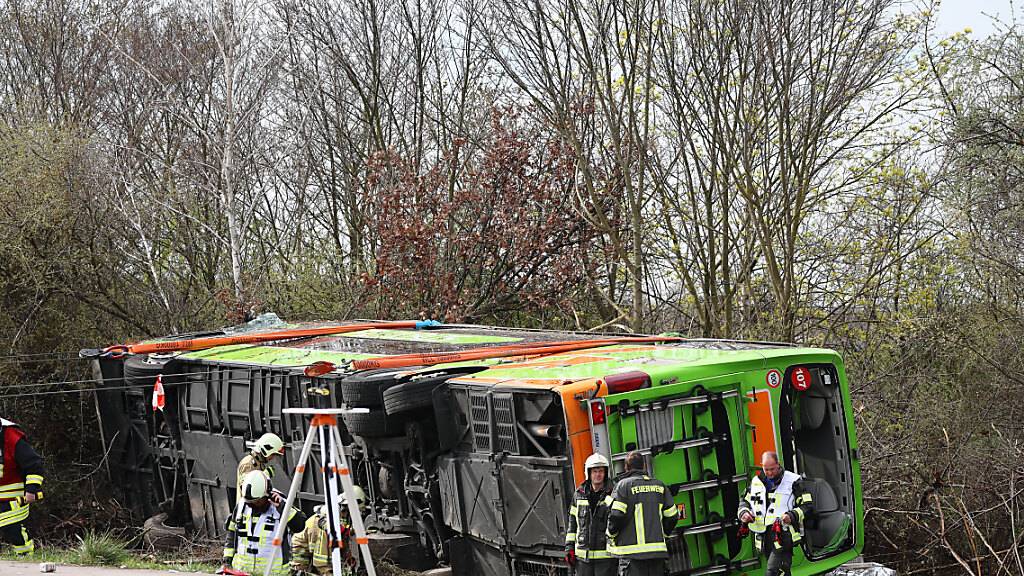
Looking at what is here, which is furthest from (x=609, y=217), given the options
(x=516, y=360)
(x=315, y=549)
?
(x=315, y=549)

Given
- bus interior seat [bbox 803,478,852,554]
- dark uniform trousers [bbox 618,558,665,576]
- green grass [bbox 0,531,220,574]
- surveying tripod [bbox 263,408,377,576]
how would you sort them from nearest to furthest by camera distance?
1. dark uniform trousers [bbox 618,558,665,576]
2. surveying tripod [bbox 263,408,377,576]
3. bus interior seat [bbox 803,478,852,554]
4. green grass [bbox 0,531,220,574]

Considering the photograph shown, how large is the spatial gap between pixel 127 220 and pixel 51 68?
10.0 m

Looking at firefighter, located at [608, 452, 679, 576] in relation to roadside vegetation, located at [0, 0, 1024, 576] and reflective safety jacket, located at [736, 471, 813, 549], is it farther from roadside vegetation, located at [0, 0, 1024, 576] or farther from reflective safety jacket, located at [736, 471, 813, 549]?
roadside vegetation, located at [0, 0, 1024, 576]

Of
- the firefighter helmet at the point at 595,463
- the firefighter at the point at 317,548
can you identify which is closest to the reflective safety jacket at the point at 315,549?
the firefighter at the point at 317,548

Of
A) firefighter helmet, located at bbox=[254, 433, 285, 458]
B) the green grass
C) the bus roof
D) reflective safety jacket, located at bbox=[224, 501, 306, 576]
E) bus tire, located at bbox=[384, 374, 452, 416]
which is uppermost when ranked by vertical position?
the bus roof

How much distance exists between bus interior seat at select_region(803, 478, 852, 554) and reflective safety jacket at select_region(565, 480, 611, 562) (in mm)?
2004

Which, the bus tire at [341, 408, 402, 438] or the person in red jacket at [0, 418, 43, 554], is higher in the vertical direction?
the bus tire at [341, 408, 402, 438]

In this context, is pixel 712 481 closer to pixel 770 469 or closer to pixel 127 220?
pixel 770 469

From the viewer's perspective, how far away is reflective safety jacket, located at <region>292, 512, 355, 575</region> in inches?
295

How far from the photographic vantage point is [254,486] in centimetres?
726

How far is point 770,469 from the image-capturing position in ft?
23.6

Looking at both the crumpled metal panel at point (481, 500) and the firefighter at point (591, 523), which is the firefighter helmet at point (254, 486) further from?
the firefighter at point (591, 523)

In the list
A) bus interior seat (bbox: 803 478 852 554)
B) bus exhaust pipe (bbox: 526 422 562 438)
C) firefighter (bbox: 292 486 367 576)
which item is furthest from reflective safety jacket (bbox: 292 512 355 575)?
bus interior seat (bbox: 803 478 852 554)

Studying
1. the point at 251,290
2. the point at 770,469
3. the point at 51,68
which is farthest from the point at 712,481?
the point at 51,68
